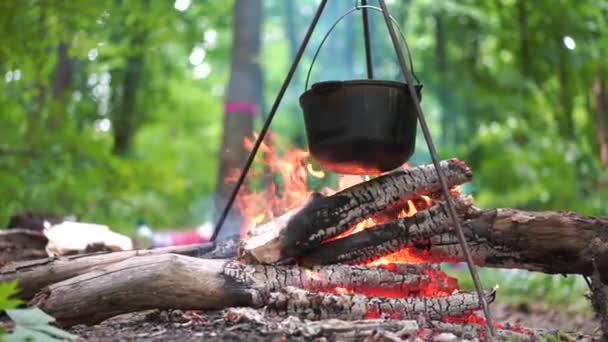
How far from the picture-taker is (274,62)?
21.1 meters

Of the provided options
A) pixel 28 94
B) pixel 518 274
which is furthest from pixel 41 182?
pixel 518 274

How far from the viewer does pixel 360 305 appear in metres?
2.98

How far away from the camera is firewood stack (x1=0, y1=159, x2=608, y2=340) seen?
2.94 meters

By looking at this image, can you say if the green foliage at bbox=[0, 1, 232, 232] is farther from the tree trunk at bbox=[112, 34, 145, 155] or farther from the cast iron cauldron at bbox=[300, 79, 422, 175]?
the cast iron cauldron at bbox=[300, 79, 422, 175]

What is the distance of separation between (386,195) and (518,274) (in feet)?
19.6

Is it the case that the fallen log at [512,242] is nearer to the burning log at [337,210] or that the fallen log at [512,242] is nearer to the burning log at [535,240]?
the burning log at [535,240]

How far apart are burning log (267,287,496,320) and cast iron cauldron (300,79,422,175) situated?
703 mm

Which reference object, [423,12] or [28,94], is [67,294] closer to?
[28,94]

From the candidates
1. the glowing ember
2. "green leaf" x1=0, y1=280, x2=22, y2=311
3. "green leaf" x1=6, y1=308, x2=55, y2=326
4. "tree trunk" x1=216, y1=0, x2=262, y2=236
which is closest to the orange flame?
the glowing ember

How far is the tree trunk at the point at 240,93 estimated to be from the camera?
6984 millimetres

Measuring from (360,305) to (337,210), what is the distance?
1.84ft

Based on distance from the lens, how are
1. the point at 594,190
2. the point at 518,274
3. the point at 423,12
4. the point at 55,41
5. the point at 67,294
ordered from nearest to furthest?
the point at 67,294 → the point at 55,41 → the point at 594,190 → the point at 518,274 → the point at 423,12

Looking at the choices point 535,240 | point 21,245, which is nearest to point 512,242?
point 535,240

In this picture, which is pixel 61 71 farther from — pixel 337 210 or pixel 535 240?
pixel 535 240
